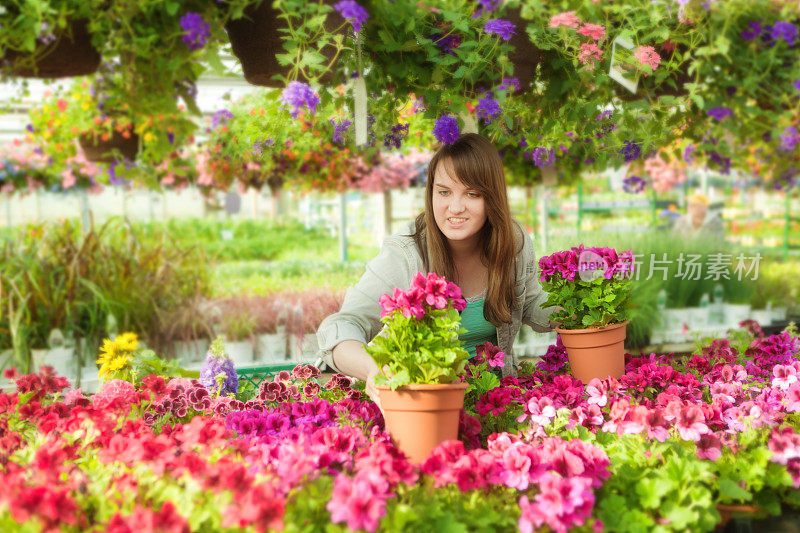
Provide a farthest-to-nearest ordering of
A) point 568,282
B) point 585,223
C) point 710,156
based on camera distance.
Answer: point 585,223
point 710,156
point 568,282

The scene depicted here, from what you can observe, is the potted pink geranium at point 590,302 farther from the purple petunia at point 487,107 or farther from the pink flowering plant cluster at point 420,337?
the pink flowering plant cluster at point 420,337

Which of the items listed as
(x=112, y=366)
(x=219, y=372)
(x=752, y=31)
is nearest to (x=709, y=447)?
(x=219, y=372)

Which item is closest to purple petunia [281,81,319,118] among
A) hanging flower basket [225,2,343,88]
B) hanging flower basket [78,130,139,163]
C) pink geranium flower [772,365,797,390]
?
hanging flower basket [225,2,343,88]

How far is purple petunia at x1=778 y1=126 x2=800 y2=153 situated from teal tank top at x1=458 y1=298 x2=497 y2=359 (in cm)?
214

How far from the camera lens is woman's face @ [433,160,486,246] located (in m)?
1.61

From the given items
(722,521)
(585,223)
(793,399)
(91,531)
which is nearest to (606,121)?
(793,399)

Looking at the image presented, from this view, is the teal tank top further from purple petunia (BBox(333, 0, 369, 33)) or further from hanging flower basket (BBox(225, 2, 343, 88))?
purple petunia (BBox(333, 0, 369, 33))

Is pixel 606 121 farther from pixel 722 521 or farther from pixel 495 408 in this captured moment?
pixel 722 521

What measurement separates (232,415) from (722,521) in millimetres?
1005

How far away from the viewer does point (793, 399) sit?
143 centimetres

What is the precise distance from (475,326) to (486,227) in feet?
0.93

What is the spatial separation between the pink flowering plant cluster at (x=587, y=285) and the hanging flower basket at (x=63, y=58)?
1.16m

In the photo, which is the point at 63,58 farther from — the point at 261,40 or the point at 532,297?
the point at 532,297

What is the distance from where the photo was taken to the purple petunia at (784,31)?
2.55 meters
